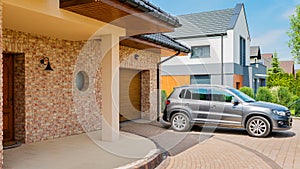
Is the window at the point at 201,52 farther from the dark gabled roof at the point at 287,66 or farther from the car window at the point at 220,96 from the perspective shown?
the dark gabled roof at the point at 287,66

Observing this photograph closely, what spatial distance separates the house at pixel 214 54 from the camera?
20484 mm

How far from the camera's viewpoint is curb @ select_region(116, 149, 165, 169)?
16.0ft

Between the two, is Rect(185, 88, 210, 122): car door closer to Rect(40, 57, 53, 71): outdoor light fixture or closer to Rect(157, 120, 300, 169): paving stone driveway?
Rect(157, 120, 300, 169): paving stone driveway

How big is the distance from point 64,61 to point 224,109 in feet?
17.3

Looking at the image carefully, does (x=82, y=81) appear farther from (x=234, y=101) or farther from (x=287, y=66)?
(x=287, y=66)

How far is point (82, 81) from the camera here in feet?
28.2

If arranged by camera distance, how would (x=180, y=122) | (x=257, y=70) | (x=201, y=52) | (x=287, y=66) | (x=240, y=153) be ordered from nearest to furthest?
(x=240, y=153), (x=180, y=122), (x=201, y=52), (x=257, y=70), (x=287, y=66)

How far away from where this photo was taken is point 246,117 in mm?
8742

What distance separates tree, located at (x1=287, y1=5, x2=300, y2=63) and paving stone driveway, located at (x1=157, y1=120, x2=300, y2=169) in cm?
1557

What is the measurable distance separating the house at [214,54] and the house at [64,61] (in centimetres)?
1253

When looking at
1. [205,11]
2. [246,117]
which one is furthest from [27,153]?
[205,11]

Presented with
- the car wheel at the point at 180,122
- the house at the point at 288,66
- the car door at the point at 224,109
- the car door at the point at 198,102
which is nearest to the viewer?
the car door at the point at 224,109

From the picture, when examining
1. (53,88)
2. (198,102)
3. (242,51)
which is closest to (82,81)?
(53,88)

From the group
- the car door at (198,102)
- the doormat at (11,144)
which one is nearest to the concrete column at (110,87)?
the doormat at (11,144)
